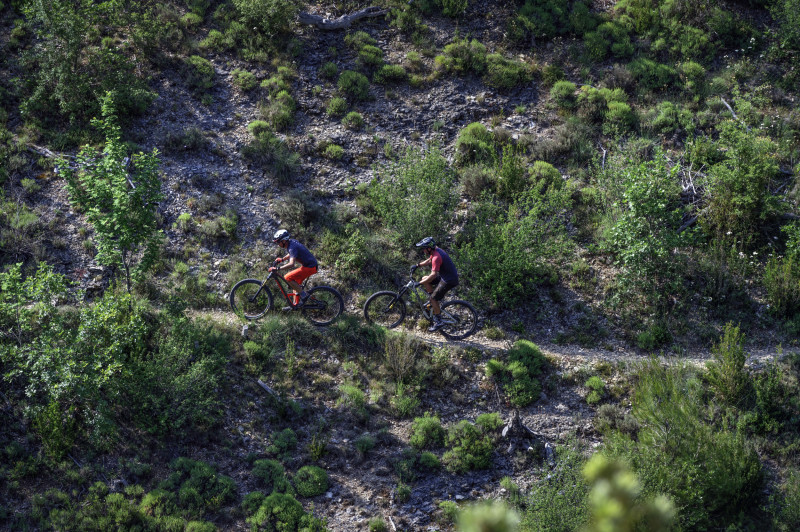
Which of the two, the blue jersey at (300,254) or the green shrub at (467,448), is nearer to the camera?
the green shrub at (467,448)

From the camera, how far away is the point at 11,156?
48.0 feet

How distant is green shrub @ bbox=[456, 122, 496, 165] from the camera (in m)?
15.9

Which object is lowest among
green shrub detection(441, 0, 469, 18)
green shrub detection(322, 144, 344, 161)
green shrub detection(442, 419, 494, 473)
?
green shrub detection(442, 419, 494, 473)

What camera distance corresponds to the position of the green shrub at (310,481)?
9173 millimetres

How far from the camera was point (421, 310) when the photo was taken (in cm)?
1255

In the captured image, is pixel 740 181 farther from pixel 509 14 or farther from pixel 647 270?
pixel 509 14

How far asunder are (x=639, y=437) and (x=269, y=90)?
13814 millimetres

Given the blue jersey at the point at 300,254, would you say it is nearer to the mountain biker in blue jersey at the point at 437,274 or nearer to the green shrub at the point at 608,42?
the mountain biker in blue jersey at the point at 437,274

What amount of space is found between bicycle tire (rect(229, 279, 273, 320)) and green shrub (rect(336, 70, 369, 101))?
309 inches

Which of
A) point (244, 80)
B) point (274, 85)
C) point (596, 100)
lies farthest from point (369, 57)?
point (596, 100)

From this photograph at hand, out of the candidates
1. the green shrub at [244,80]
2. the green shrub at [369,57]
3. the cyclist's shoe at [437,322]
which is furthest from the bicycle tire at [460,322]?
A: the green shrub at [244,80]

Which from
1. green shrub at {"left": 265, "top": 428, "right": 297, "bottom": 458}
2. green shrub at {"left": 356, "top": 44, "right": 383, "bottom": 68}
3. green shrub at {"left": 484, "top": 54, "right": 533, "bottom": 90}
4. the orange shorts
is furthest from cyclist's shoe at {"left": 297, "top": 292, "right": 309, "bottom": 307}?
green shrub at {"left": 484, "top": 54, "right": 533, "bottom": 90}

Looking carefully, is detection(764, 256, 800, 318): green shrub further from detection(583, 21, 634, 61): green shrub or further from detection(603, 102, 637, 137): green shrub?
detection(583, 21, 634, 61): green shrub

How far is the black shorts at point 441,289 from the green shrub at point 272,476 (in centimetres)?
441
